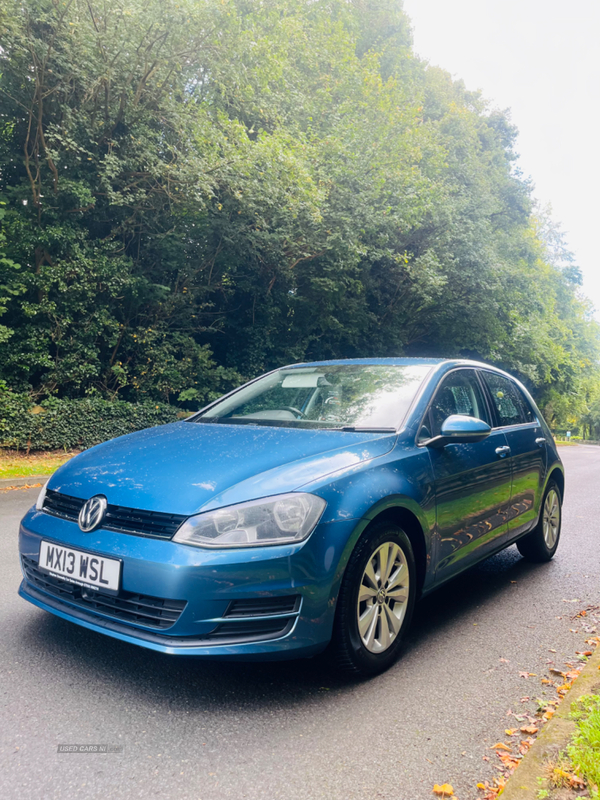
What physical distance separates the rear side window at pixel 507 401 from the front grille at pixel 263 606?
2.60 m

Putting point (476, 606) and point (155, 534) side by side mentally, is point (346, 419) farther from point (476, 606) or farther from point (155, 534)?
point (476, 606)

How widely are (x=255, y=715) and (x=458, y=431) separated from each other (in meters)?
1.86

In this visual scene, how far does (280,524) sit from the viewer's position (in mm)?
2713

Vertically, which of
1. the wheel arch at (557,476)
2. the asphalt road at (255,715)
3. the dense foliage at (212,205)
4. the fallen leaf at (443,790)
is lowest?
Answer: the asphalt road at (255,715)

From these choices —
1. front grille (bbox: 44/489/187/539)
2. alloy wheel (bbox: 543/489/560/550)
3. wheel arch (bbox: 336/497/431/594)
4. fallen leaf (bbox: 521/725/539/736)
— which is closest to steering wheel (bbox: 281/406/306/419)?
wheel arch (bbox: 336/497/431/594)

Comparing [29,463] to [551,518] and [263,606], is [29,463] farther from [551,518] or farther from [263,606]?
[263,606]

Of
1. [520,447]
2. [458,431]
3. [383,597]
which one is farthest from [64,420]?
[383,597]

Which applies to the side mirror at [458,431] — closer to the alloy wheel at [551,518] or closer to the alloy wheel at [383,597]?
the alloy wheel at [383,597]

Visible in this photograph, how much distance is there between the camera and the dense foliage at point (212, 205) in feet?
44.0

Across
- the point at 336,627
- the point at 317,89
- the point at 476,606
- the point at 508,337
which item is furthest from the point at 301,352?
the point at 336,627

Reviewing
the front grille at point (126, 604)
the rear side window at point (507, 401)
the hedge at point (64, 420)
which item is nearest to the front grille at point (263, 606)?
the front grille at point (126, 604)

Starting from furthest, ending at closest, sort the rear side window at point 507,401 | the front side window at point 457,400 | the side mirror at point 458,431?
the rear side window at point 507,401, the front side window at point 457,400, the side mirror at point 458,431

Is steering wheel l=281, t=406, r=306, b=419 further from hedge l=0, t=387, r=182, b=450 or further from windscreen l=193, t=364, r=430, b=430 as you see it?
hedge l=0, t=387, r=182, b=450

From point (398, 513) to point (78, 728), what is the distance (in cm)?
174
